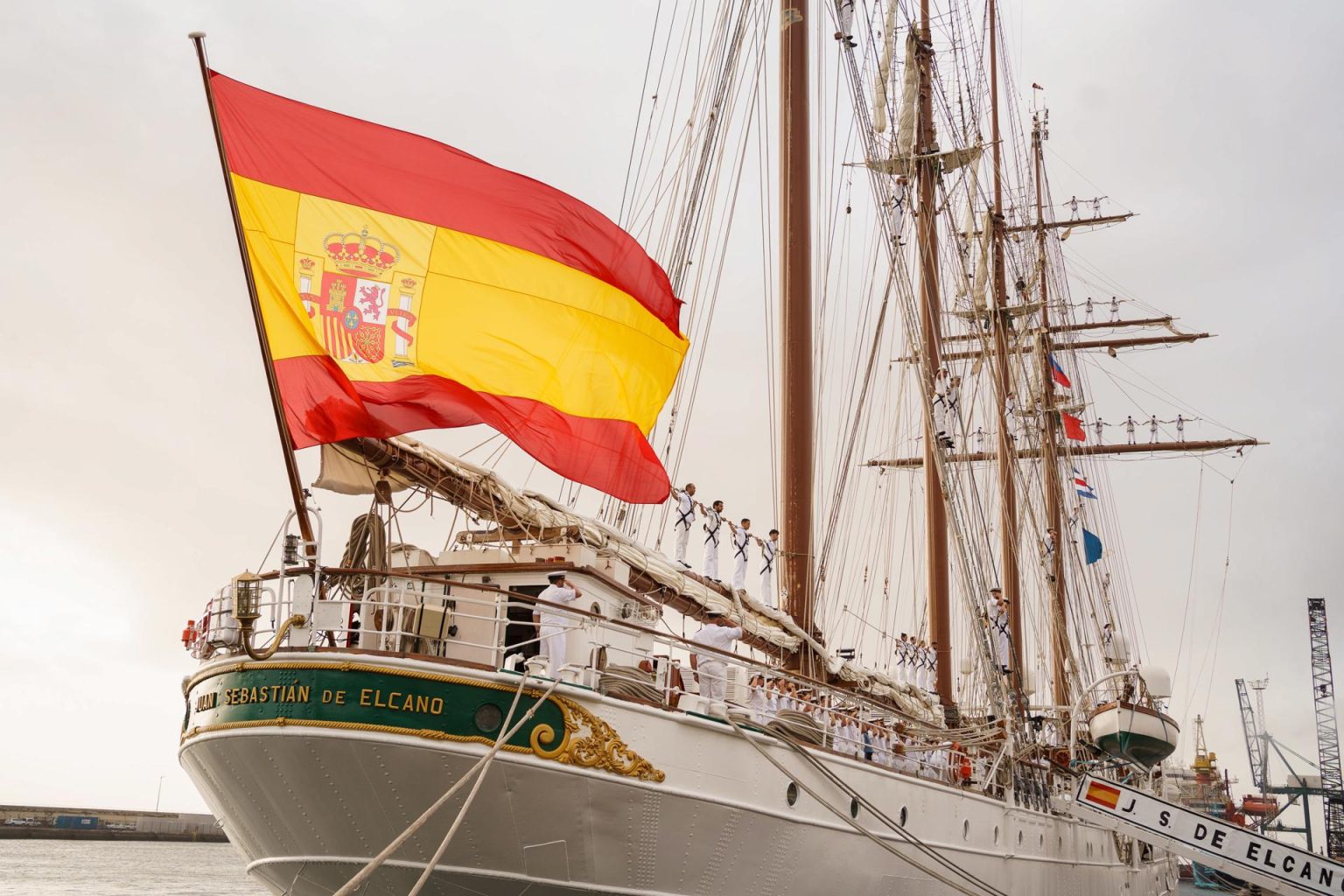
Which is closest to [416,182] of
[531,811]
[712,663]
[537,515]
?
[537,515]

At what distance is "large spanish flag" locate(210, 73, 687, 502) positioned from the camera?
42.1 feet

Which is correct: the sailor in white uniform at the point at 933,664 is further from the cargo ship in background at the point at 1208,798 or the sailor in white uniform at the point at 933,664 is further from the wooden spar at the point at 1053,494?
the cargo ship in background at the point at 1208,798

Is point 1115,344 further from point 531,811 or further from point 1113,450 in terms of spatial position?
point 531,811

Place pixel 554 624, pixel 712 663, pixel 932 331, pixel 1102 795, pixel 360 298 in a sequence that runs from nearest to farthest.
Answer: pixel 554 624 → pixel 360 298 → pixel 712 663 → pixel 1102 795 → pixel 932 331

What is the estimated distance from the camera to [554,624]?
12562mm

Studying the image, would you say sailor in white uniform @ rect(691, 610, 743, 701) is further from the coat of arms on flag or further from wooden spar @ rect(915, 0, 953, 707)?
wooden spar @ rect(915, 0, 953, 707)

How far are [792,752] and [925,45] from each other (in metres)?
24.6

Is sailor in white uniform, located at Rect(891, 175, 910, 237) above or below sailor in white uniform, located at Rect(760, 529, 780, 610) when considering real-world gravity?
above

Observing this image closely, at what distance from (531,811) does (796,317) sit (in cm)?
1282

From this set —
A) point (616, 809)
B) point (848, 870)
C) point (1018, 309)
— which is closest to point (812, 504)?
point (848, 870)

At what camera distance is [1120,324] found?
55.1 metres

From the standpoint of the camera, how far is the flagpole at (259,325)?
444 inches

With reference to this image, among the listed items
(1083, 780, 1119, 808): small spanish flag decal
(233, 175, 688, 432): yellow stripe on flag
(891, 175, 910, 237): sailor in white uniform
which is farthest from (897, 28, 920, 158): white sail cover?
(233, 175, 688, 432): yellow stripe on flag

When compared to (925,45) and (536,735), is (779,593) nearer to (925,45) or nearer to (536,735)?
→ (536,735)
